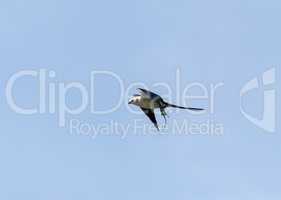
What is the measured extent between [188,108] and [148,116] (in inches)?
103

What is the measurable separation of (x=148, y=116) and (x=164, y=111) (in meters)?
1.39

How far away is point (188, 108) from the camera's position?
182m

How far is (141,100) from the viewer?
182 metres

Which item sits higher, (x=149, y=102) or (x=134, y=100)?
(x=134, y=100)

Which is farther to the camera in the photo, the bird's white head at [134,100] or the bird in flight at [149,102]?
the bird's white head at [134,100]

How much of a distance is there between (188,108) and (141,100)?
281cm

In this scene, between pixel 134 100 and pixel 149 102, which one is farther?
pixel 134 100

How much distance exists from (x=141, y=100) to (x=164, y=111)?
160cm

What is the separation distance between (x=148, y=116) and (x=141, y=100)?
192cm

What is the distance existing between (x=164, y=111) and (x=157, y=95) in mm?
1042

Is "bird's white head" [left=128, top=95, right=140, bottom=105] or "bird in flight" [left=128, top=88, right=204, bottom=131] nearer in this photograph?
Result: "bird in flight" [left=128, top=88, right=204, bottom=131]

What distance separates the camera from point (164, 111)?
182375mm
